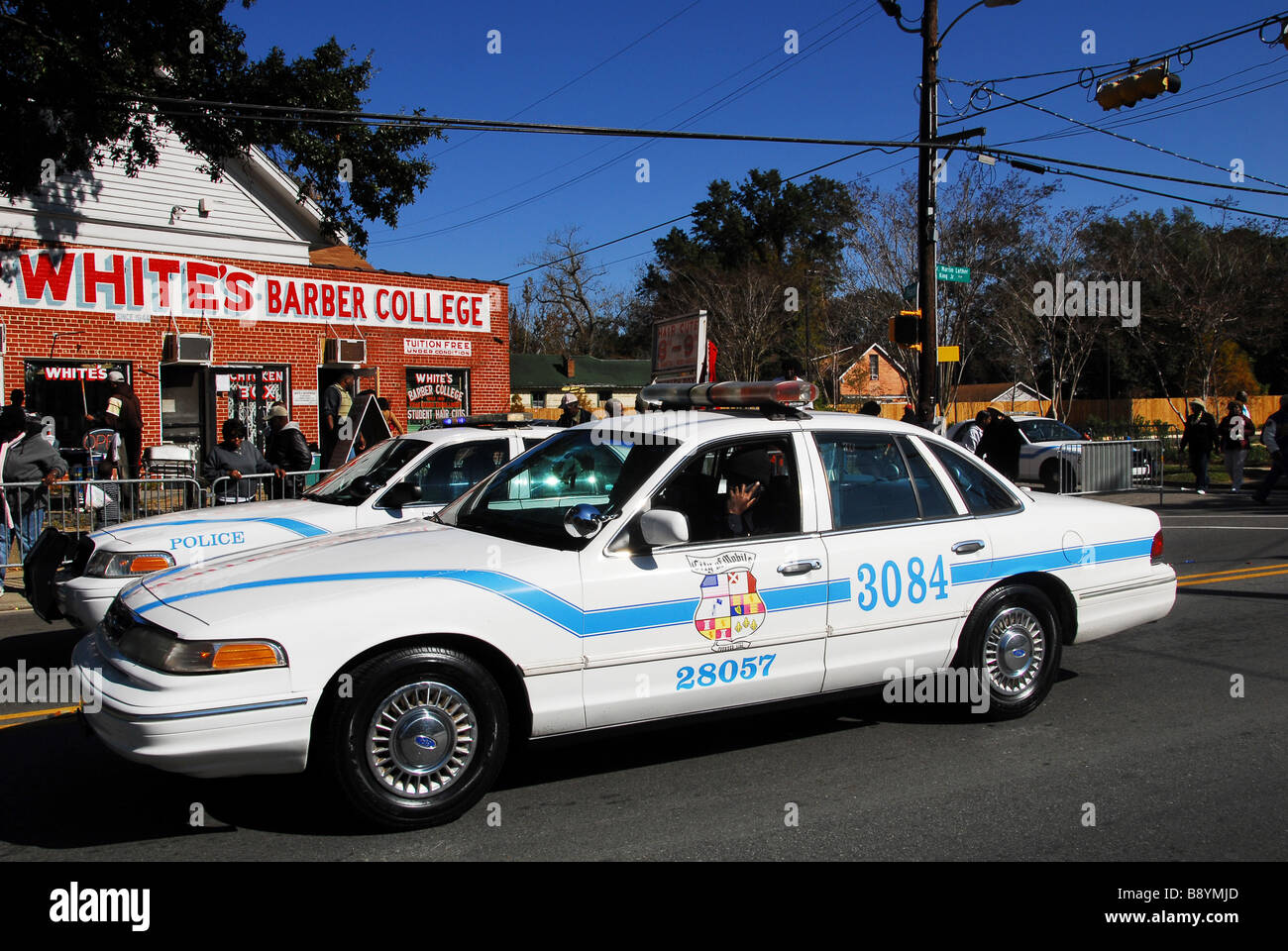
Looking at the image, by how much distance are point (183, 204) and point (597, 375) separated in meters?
29.3

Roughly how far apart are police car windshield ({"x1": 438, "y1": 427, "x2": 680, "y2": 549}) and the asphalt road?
102cm

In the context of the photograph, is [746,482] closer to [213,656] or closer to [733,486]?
[733,486]

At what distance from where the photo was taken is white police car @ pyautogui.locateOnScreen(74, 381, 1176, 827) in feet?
13.0

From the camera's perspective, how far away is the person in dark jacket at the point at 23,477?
1005 centimetres

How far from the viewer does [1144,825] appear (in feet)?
14.0

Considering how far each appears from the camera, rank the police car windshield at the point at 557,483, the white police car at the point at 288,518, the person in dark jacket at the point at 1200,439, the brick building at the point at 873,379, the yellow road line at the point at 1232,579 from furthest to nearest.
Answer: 1. the brick building at the point at 873,379
2. the person in dark jacket at the point at 1200,439
3. the yellow road line at the point at 1232,579
4. the white police car at the point at 288,518
5. the police car windshield at the point at 557,483

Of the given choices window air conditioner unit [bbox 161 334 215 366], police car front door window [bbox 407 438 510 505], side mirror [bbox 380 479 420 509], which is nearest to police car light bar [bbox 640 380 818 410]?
side mirror [bbox 380 479 420 509]

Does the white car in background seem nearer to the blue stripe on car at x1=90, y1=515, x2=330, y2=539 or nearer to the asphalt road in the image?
the asphalt road

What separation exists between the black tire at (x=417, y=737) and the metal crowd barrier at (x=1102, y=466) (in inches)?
633

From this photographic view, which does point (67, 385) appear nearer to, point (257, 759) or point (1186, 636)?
point (257, 759)

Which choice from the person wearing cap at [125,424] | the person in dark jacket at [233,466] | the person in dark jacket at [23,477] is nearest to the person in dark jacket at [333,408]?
the person wearing cap at [125,424]

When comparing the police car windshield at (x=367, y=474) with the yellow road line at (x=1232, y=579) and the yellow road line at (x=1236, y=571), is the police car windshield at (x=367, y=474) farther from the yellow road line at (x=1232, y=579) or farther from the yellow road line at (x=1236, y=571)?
the yellow road line at (x=1236, y=571)

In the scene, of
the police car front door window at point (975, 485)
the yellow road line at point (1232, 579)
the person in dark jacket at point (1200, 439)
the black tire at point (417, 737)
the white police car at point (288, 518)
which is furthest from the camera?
the person in dark jacket at point (1200, 439)

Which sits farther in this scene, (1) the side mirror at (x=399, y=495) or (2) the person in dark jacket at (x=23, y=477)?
(2) the person in dark jacket at (x=23, y=477)
